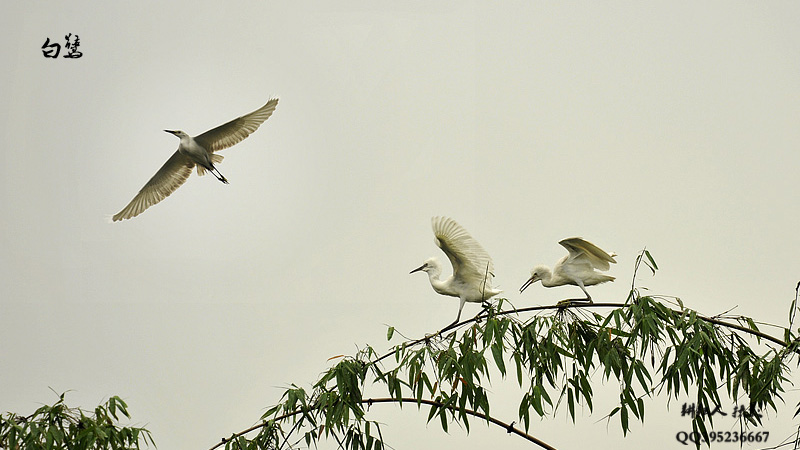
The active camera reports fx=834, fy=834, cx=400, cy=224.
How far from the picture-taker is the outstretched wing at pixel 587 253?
2285 mm

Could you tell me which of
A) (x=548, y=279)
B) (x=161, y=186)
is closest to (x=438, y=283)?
(x=548, y=279)

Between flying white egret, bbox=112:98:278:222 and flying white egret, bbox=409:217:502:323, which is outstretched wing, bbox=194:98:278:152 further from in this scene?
flying white egret, bbox=409:217:502:323

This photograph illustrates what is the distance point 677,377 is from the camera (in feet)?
6.47

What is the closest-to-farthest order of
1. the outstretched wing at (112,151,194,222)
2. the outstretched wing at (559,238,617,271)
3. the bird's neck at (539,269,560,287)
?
the outstretched wing at (559,238,617,271), the bird's neck at (539,269,560,287), the outstretched wing at (112,151,194,222)

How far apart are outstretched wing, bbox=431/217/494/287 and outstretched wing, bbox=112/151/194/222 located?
62.1 inches

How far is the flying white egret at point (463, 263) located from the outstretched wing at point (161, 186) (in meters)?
1.49

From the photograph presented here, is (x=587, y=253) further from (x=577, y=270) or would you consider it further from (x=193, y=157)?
(x=193, y=157)

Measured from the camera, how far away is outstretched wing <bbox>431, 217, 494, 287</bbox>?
233cm

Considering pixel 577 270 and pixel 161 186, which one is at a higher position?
pixel 161 186

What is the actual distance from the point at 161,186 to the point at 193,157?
0.80 feet

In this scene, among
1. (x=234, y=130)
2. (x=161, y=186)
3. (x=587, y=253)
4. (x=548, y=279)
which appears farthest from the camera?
(x=161, y=186)

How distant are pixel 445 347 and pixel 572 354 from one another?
315 mm

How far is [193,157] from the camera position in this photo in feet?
11.3

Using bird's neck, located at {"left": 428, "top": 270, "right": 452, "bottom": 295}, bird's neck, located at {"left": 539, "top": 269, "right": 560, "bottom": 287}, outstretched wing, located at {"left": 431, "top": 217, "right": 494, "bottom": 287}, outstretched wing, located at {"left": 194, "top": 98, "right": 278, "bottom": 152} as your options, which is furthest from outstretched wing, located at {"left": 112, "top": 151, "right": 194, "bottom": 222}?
bird's neck, located at {"left": 539, "top": 269, "right": 560, "bottom": 287}
